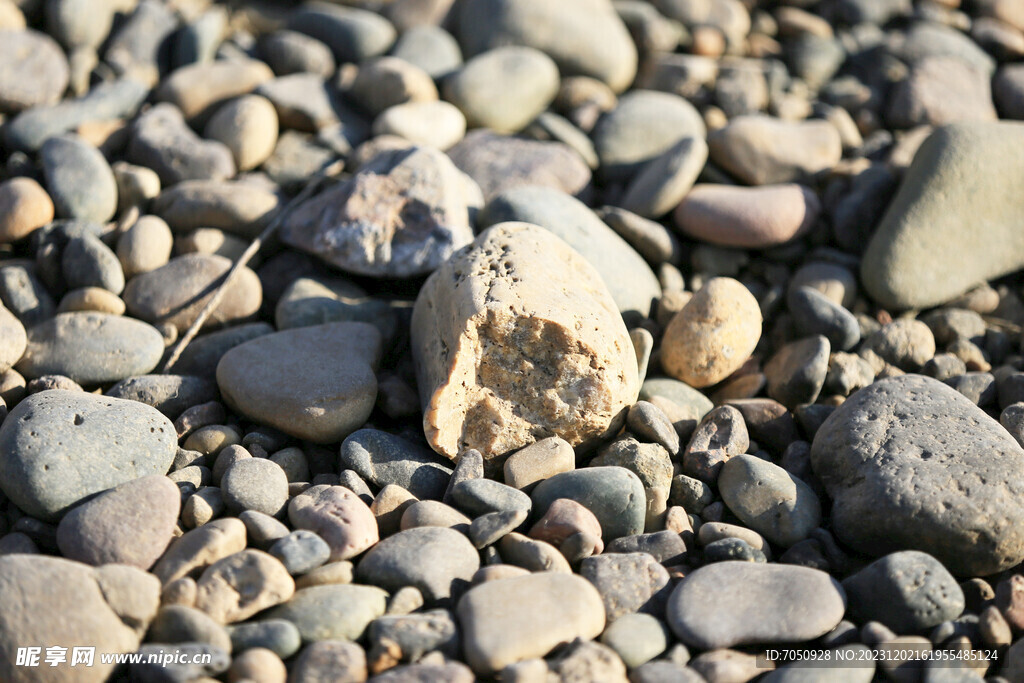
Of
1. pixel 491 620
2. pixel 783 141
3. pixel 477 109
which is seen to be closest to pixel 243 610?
pixel 491 620

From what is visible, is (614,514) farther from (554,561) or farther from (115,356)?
(115,356)

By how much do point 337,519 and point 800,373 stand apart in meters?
2.05

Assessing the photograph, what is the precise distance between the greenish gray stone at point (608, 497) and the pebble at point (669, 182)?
186cm

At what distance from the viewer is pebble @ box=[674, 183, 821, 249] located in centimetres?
420

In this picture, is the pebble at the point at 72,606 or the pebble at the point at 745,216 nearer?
the pebble at the point at 72,606

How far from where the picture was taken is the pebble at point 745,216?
4.20 m

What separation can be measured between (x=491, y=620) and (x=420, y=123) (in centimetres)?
312

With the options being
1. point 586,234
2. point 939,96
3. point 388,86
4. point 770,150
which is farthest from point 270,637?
point 939,96

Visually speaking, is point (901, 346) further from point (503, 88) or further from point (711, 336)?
point (503, 88)

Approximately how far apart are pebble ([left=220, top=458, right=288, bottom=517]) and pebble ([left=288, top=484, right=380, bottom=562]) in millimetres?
65

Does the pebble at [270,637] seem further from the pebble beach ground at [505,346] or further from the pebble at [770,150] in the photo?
the pebble at [770,150]

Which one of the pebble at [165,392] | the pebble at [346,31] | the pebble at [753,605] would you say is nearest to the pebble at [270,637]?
the pebble at [753,605]

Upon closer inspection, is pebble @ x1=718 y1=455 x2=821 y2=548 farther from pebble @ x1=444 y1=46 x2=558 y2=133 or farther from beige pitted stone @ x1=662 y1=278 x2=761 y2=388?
pebble @ x1=444 y1=46 x2=558 y2=133

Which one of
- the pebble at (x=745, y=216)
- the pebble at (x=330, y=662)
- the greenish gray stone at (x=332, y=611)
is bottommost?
the greenish gray stone at (x=332, y=611)
